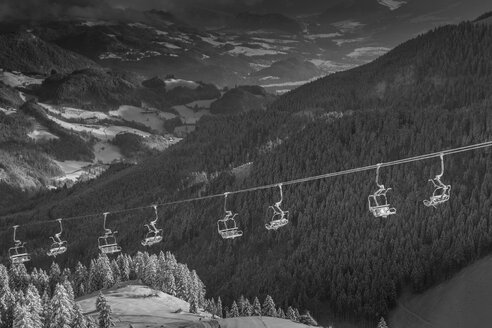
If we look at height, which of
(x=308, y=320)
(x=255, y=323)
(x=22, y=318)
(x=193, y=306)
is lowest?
(x=308, y=320)

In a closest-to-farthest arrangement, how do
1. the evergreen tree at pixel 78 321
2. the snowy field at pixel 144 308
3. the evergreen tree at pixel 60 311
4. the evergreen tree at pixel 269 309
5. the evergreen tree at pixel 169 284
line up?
the evergreen tree at pixel 78 321
the evergreen tree at pixel 60 311
the snowy field at pixel 144 308
the evergreen tree at pixel 269 309
the evergreen tree at pixel 169 284

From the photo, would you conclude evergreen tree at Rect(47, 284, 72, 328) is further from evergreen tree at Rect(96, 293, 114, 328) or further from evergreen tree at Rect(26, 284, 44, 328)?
evergreen tree at Rect(96, 293, 114, 328)

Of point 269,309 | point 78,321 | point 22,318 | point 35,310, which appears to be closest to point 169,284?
point 269,309

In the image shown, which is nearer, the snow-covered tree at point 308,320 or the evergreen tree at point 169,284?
the snow-covered tree at point 308,320

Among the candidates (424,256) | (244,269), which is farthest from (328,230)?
(424,256)

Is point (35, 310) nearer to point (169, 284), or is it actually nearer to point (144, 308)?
point (144, 308)

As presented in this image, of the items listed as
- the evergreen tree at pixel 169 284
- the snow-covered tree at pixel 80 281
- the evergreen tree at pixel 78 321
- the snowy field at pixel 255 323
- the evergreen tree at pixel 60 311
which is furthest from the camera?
the snow-covered tree at pixel 80 281

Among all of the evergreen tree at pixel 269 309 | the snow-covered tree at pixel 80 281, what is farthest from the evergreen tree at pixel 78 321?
the snow-covered tree at pixel 80 281

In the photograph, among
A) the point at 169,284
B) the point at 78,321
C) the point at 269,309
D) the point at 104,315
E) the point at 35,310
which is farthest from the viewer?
the point at 169,284

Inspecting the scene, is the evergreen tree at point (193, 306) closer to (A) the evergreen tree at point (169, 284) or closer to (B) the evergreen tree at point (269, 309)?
(A) the evergreen tree at point (169, 284)

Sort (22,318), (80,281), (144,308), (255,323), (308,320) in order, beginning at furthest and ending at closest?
(80,281) < (308,320) < (144,308) < (255,323) < (22,318)
